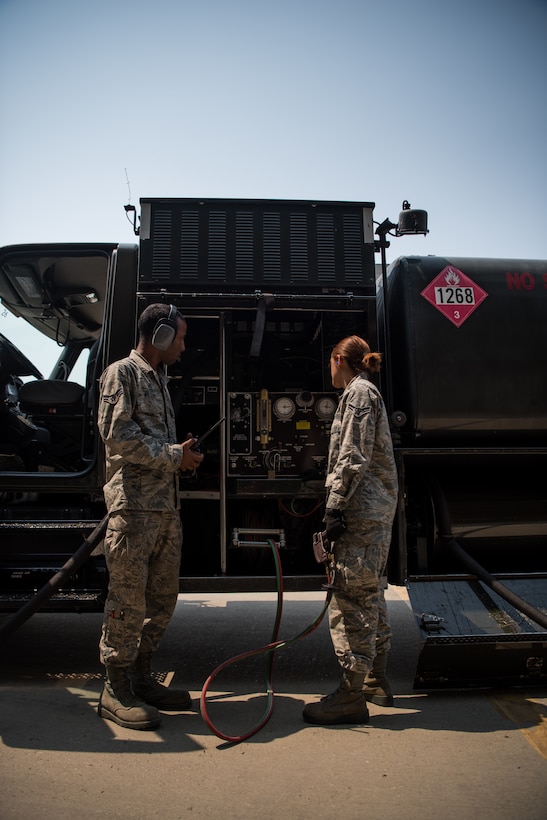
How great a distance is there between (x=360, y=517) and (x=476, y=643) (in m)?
1.07

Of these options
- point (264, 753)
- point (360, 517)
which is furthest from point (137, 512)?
point (264, 753)

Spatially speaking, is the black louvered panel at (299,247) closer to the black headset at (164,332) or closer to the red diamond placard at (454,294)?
the red diamond placard at (454,294)

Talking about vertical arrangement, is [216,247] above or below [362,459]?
above

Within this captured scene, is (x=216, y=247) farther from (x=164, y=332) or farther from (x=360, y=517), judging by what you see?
(x=360, y=517)

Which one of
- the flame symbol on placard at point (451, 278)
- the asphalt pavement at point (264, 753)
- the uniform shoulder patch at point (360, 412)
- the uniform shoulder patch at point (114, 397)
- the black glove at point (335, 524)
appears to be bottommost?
the asphalt pavement at point (264, 753)

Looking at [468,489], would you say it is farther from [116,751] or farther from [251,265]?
[116,751]

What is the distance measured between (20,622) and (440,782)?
2.29 m

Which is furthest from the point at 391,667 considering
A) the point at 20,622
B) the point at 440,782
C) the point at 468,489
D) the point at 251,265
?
the point at 251,265

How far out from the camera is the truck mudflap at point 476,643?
334 cm

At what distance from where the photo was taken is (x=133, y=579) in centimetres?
301

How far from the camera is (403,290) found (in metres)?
4.02

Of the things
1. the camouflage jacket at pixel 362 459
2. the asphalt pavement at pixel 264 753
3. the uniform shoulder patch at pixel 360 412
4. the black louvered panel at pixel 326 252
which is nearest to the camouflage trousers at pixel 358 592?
the camouflage jacket at pixel 362 459

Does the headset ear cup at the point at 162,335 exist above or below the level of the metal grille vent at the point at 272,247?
below

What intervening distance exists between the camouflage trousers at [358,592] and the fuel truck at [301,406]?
60 centimetres
